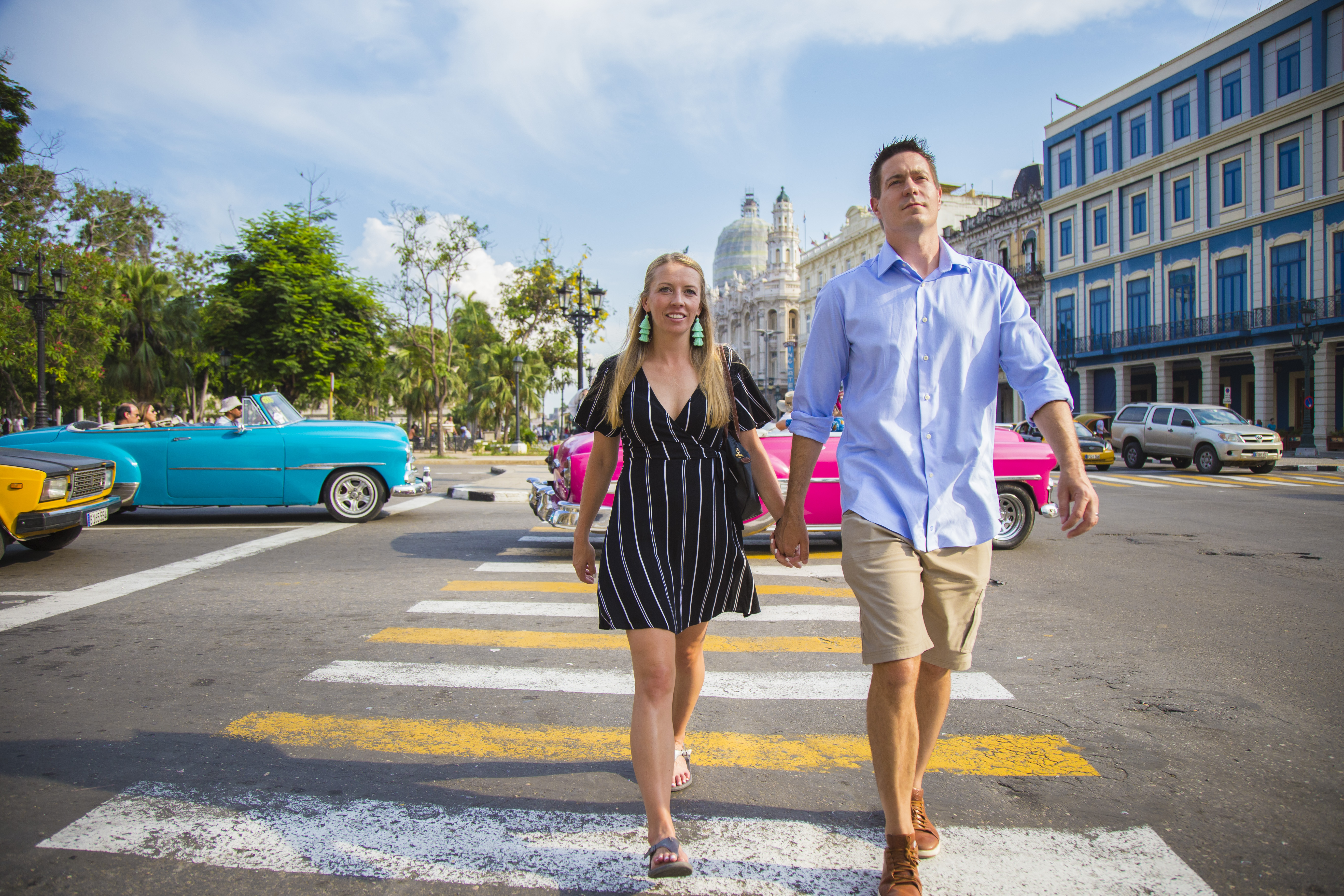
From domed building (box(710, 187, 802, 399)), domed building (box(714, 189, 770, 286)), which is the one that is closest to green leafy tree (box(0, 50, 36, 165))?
domed building (box(710, 187, 802, 399))

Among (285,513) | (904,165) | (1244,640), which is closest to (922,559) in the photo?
(904,165)

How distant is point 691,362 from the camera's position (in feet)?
9.30

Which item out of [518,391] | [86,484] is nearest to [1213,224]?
[518,391]

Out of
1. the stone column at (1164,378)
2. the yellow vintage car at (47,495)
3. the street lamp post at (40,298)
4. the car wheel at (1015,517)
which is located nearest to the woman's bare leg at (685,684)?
the car wheel at (1015,517)

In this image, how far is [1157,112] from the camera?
119 ft

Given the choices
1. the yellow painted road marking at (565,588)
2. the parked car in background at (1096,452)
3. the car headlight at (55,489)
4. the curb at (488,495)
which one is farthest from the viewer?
the parked car in background at (1096,452)

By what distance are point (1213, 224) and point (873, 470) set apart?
126 ft

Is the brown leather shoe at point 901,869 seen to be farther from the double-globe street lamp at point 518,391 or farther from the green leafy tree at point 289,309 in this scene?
the double-globe street lamp at point 518,391

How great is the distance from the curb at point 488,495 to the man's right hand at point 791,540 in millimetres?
11519

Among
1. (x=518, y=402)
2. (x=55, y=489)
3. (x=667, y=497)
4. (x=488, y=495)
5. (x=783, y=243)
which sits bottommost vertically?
(x=488, y=495)

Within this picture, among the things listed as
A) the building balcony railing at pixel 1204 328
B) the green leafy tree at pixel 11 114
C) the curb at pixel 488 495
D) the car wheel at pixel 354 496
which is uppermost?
the green leafy tree at pixel 11 114

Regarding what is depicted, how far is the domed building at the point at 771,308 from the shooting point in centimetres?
10200

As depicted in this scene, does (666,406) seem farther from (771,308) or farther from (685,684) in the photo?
(771,308)

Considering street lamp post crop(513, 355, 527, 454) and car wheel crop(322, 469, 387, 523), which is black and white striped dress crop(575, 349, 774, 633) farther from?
street lamp post crop(513, 355, 527, 454)
